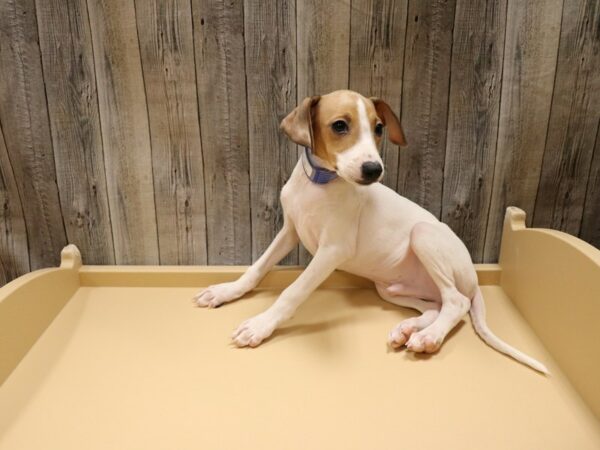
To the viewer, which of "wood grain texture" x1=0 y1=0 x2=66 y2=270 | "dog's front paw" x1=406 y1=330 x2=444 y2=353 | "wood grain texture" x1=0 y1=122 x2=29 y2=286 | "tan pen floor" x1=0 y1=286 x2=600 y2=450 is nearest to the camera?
"tan pen floor" x1=0 y1=286 x2=600 y2=450

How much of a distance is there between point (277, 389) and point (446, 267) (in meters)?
0.54

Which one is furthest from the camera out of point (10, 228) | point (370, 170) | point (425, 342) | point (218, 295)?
point (10, 228)

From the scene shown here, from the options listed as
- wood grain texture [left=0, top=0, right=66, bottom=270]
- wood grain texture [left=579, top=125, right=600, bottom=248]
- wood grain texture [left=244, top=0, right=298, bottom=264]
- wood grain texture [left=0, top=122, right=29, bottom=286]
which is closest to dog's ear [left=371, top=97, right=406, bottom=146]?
wood grain texture [left=244, top=0, right=298, bottom=264]

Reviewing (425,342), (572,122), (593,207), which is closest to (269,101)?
(425,342)

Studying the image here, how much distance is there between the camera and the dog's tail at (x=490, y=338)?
1.14 meters

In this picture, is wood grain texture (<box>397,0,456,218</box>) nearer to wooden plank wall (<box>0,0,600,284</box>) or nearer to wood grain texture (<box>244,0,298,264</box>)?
wooden plank wall (<box>0,0,600,284</box>)

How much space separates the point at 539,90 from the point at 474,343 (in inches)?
29.4

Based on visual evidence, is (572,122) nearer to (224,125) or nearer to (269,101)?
(269,101)

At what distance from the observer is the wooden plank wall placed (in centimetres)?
134

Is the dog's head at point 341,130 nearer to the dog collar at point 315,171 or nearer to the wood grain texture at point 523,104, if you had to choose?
the dog collar at point 315,171

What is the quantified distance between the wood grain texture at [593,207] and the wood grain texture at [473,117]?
12.0 inches

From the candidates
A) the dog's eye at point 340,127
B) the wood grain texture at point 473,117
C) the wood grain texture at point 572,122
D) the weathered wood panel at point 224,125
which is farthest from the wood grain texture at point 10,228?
the wood grain texture at point 572,122

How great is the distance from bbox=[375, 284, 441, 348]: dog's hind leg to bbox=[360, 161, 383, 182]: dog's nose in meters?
0.41

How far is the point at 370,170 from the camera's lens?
3.44ft
